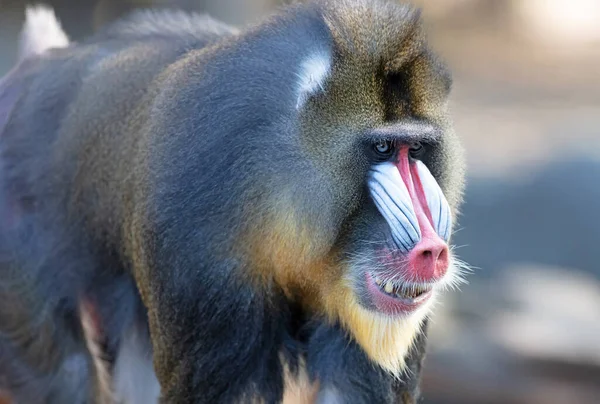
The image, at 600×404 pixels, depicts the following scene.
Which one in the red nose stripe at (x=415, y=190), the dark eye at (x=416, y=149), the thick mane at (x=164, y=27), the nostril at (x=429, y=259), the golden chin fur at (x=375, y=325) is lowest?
the golden chin fur at (x=375, y=325)

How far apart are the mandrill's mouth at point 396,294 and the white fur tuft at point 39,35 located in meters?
2.02

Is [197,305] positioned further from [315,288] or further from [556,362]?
[556,362]

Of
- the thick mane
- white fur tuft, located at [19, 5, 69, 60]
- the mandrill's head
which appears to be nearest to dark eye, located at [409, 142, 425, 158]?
the mandrill's head

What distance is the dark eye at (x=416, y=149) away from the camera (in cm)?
266

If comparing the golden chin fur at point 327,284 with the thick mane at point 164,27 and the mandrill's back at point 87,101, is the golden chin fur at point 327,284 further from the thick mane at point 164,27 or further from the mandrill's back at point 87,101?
the thick mane at point 164,27

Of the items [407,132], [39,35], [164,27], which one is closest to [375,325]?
[407,132]

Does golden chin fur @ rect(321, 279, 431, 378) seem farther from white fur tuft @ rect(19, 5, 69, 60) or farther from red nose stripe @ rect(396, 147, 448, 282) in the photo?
white fur tuft @ rect(19, 5, 69, 60)

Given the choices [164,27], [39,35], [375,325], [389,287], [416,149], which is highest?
[39,35]

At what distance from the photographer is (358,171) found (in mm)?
2621

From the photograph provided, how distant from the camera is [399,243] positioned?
2516 mm

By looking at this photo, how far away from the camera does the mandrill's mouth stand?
259 centimetres

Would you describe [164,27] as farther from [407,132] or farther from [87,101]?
[407,132]

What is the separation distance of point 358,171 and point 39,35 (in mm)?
2072

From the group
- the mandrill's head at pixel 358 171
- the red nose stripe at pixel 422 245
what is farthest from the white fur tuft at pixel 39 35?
the red nose stripe at pixel 422 245
